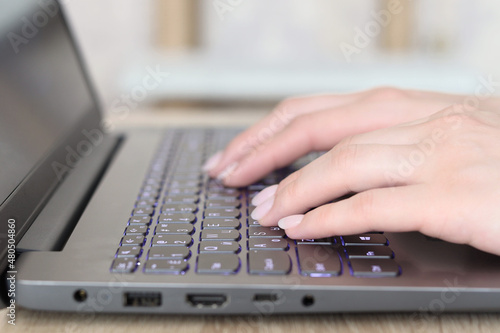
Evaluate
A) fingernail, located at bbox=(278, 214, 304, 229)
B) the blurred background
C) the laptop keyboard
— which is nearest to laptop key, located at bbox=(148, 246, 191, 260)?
the laptop keyboard

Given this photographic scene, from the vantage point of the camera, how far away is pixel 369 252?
455 millimetres

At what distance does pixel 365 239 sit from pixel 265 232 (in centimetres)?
10

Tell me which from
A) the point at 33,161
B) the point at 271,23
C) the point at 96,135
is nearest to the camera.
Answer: the point at 33,161

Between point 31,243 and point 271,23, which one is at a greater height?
point 271,23

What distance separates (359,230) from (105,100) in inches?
63.8

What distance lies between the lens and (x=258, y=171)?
653mm

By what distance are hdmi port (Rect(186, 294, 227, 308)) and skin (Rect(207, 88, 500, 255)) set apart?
4.2 inches

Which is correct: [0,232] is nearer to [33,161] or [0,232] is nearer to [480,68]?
[33,161]

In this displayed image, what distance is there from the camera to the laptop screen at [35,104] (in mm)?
505

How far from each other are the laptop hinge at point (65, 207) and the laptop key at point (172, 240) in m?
0.09

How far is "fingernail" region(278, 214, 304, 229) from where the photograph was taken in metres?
0.49

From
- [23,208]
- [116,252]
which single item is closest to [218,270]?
[116,252]

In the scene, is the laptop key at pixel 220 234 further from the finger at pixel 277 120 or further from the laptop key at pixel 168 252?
the finger at pixel 277 120

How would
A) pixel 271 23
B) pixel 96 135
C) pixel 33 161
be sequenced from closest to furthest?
pixel 33 161, pixel 96 135, pixel 271 23
